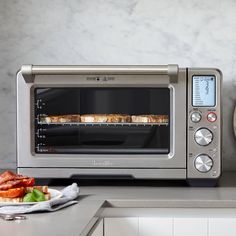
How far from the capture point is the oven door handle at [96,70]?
69.5 inches

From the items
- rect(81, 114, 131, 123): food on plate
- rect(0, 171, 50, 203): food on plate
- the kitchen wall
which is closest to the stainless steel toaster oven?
rect(81, 114, 131, 123): food on plate

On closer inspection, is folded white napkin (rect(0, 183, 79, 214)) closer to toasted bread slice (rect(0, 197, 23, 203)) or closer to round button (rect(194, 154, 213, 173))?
toasted bread slice (rect(0, 197, 23, 203))

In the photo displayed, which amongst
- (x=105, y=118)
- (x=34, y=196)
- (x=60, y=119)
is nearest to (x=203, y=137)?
(x=105, y=118)

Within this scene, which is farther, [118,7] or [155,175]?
[118,7]

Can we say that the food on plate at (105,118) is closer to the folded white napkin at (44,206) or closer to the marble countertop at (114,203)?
the marble countertop at (114,203)

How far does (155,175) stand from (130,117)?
0.18 meters

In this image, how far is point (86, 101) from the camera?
184 cm

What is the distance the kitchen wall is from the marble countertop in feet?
1.48

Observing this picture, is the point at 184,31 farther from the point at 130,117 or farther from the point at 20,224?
the point at 20,224

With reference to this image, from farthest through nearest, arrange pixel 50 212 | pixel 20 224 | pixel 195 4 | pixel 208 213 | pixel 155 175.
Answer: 1. pixel 195 4
2. pixel 155 175
3. pixel 208 213
4. pixel 50 212
5. pixel 20 224

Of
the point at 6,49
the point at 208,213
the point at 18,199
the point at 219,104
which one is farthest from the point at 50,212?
the point at 6,49

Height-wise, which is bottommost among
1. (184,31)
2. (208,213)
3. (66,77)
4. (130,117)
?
(208,213)

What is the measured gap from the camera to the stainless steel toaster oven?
70.3 inches

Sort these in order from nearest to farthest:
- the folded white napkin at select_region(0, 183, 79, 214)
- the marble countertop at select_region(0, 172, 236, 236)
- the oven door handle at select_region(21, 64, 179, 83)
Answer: the marble countertop at select_region(0, 172, 236, 236) < the folded white napkin at select_region(0, 183, 79, 214) < the oven door handle at select_region(21, 64, 179, 83)
